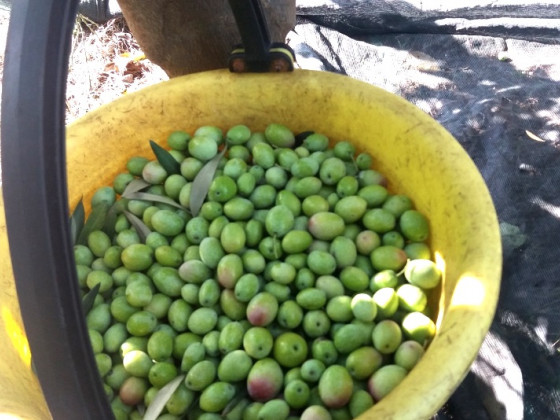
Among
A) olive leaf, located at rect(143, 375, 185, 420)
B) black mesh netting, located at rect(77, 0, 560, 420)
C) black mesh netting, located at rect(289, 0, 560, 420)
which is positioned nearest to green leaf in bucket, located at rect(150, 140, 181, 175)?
olive leaf, located at rect(143, 375, 185, 420)

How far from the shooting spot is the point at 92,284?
1.23 m

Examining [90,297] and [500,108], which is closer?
[90,297]

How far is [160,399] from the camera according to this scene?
105 centimetres

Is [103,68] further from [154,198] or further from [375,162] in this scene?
[375,162]

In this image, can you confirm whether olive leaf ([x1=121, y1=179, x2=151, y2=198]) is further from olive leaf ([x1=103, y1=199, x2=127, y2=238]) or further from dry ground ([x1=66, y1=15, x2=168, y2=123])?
dry ground ([x1=66, y1=15, x2=168, y2=123])

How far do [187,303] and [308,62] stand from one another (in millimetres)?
1390

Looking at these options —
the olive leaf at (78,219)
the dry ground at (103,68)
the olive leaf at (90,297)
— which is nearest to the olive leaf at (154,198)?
the olive leaf at (78,219)

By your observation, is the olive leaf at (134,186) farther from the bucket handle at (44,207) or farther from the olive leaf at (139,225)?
the bucket handle at (44,207)

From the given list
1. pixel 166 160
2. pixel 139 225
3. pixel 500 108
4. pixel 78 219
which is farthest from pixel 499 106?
pixel 78 219

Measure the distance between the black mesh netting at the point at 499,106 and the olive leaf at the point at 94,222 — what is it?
0.88 metres

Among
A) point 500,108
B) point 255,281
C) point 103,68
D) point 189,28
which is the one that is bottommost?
point 500,108

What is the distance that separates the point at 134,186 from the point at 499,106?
1333 mm

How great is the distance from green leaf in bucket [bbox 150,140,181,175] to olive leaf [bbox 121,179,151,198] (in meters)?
0.06

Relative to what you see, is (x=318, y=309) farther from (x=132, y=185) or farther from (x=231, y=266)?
(x=132, y=185)
